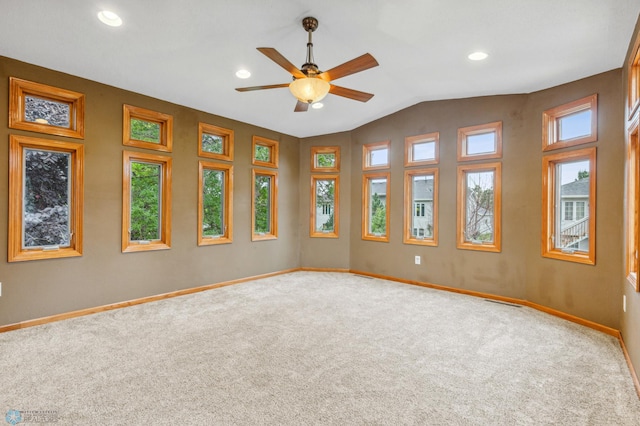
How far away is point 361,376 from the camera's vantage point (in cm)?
241

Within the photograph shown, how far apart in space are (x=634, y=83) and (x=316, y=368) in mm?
3650

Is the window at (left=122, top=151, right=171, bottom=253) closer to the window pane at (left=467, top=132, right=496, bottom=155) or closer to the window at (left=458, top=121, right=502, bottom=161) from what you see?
the window at (left=458, top=121, right=502, bottom=161)

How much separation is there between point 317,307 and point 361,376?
5.79ft

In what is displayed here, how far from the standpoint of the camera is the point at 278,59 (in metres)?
2.64

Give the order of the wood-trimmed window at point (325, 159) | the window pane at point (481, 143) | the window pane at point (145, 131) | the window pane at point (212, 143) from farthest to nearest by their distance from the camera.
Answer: the wood-trimmed window at point (325, 159), the window pane at point (212, 143), the window pane at point (481, 143), the window pane at point (145, 131)

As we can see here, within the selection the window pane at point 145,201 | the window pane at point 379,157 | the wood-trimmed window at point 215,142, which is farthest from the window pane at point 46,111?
the window pane at point 379,157

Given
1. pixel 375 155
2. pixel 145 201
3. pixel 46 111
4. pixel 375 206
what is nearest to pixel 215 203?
pixel 145 201

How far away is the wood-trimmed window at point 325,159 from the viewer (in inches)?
250

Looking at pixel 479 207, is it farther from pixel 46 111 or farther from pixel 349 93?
pixel 46 111

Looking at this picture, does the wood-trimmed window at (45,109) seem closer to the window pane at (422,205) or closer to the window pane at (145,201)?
the window pane at (145,201)

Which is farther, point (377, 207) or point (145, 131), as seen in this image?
point (377, 207)

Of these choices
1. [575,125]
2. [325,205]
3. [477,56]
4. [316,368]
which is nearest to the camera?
[316,368]

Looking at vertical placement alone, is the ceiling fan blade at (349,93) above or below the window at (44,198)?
above

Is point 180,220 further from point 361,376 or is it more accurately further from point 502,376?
point 502,376
